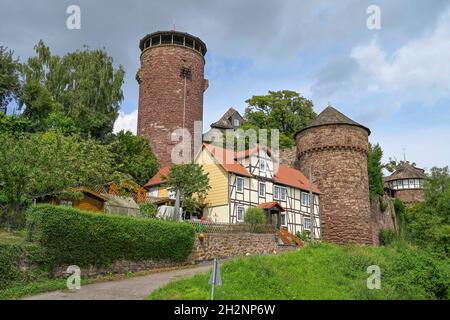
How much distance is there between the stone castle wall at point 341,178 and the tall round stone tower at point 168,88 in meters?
11.0

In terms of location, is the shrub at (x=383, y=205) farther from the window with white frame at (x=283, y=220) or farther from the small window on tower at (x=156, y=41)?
the small window on tower at (x=156, y=41)

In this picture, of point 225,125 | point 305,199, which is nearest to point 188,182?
point 305,199

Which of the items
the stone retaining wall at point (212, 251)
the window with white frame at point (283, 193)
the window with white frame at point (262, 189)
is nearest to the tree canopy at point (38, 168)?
the stone retaining wall at point (212, 251)

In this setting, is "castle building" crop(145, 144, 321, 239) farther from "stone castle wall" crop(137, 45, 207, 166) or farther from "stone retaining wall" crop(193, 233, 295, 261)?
"stone retaining wall" crop(193, 233, 295, 261)

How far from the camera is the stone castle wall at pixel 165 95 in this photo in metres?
41.4

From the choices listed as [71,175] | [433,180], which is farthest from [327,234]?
[71,175]

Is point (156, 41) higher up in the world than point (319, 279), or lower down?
higher up

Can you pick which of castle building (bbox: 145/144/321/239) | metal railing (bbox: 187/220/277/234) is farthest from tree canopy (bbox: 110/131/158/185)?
metal railing (bbox: 187/220/277/234)

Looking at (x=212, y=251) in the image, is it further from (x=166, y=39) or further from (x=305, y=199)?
(x=166, y=39)

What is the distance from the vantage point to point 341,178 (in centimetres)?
3997

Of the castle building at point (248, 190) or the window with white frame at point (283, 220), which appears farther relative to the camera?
the window with white frame at point (283, 220)

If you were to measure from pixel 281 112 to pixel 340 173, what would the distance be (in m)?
14.6

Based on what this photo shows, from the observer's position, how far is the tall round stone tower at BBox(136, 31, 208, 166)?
41531 millimetres
